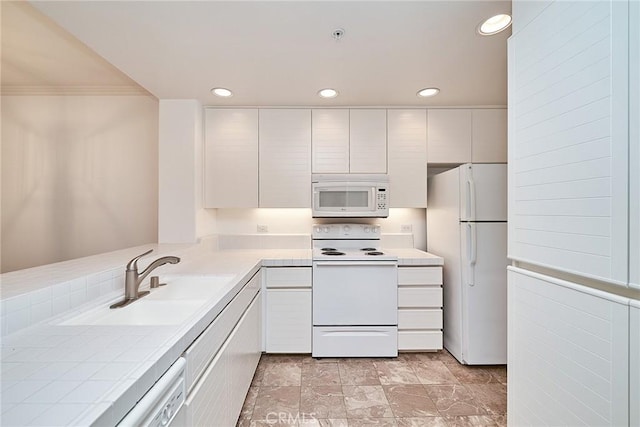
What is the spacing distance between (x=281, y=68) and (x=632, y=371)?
225cm

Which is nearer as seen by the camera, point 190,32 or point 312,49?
point 190,32

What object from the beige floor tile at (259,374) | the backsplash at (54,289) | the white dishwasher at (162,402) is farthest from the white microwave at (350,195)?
the white dishwasher at (162,402)

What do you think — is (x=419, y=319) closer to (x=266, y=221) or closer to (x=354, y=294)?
(x=354, y=294)

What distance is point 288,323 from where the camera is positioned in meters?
2.34

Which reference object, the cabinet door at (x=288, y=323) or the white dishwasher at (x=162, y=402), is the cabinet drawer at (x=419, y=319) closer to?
the cabinet door at (x=288, y=323)

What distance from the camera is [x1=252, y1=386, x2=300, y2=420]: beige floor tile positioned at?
1.68 meters

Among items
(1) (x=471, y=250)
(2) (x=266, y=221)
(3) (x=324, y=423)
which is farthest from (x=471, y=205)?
(2) (x=266, y=221)

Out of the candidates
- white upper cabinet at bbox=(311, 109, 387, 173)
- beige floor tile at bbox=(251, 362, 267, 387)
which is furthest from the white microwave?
beige floor tile at bbox=(251, 362, 267, 387)

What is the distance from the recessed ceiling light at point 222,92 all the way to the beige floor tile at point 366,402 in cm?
259

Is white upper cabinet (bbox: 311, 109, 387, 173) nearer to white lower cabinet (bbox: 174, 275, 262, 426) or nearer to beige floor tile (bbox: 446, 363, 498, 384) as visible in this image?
A: white lower cabinet (bbox: 174, 275, 262, 426)

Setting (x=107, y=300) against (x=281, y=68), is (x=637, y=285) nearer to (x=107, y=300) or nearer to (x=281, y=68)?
(x=107, y=300)

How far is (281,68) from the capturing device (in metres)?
1.95

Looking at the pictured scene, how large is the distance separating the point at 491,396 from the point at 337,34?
8.55 feet

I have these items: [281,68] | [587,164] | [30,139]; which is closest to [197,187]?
[281,68]
